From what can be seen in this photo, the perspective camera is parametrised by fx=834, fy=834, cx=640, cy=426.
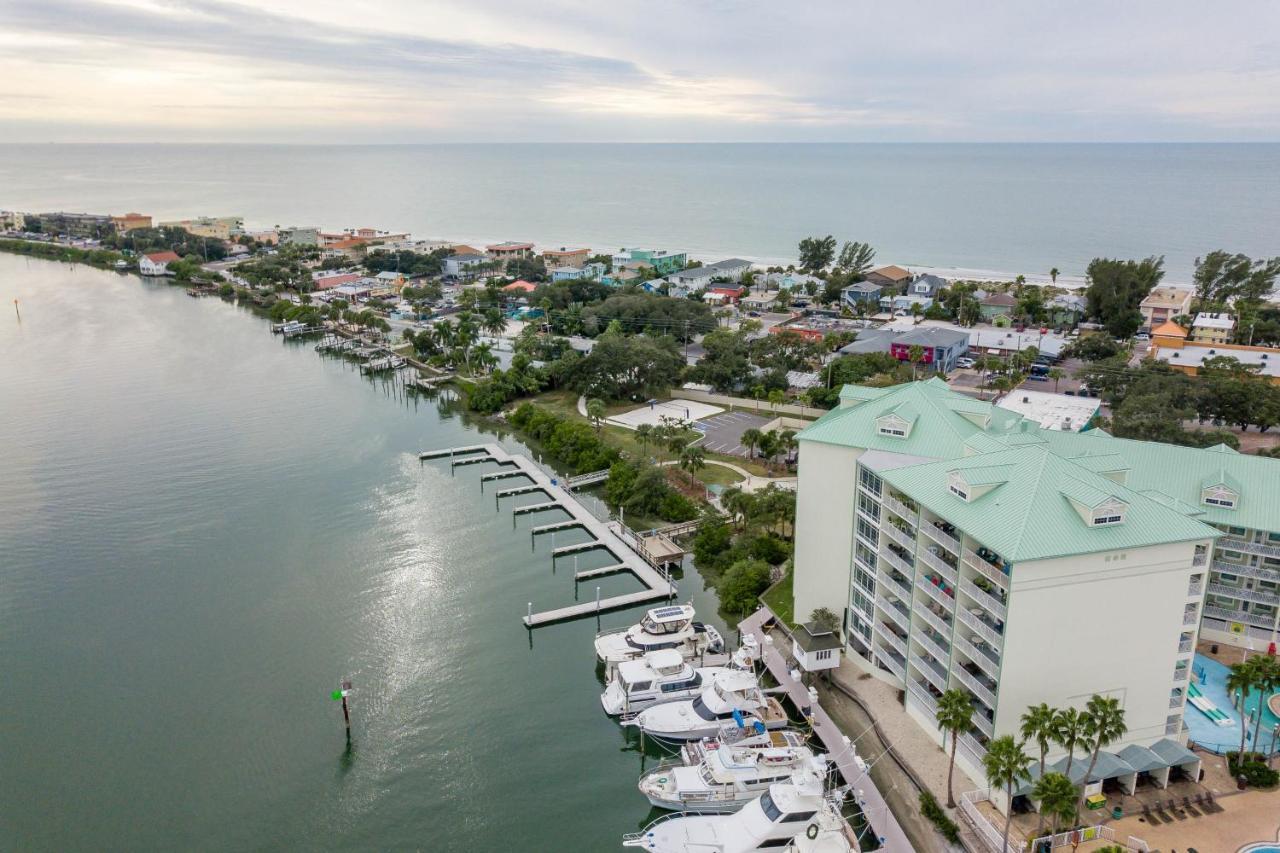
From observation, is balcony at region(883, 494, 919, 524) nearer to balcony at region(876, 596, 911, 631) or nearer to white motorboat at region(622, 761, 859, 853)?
balcony at region(876, 596, 911, 631)

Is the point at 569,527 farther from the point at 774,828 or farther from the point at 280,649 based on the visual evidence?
the point at 774,828

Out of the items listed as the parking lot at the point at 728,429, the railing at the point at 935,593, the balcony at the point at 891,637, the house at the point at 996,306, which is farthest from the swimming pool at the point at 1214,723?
the house at the point at 996,306

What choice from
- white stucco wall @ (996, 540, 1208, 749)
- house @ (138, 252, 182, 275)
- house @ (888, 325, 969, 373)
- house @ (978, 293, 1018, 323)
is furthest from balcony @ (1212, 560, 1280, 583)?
house @ (138, 252, 182, 275)

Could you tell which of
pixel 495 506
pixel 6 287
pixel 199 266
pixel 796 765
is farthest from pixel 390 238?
pixel 796 765

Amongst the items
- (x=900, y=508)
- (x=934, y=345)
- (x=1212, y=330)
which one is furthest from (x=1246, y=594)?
(x=1212, y=330)

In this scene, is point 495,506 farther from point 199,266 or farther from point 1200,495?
point 199,266

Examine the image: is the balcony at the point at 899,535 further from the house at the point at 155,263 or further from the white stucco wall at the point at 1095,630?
the house at the point at 155,263
